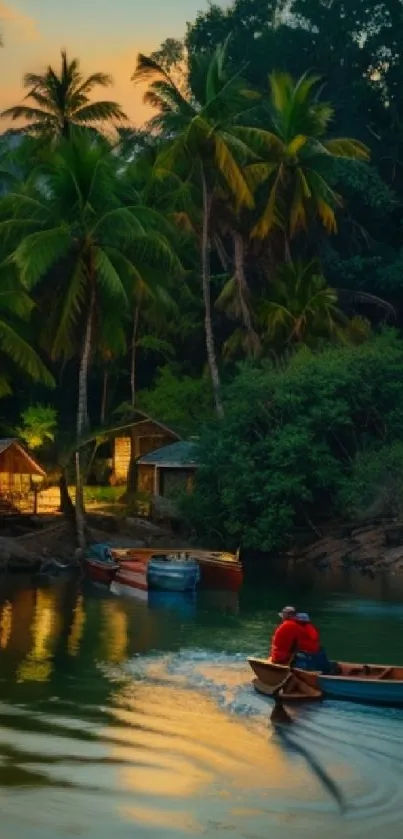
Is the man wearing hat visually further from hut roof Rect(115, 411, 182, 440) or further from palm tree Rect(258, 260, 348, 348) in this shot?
hut roof Rect(115, 411, 182, 440)

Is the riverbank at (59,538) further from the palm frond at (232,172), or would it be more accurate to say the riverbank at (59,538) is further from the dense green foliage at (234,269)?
the palm frond at (232,172)

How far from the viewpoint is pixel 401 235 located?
175 ft

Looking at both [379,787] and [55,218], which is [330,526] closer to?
[55,218]

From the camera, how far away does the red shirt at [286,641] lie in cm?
1911

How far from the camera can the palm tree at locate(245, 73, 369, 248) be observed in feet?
145

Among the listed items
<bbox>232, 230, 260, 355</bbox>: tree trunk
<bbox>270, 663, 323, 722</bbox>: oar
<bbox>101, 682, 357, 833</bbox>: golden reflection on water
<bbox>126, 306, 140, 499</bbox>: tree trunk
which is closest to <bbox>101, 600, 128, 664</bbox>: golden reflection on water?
<bbox>101, 682, 357, 833</bbox>: golden reflection on water

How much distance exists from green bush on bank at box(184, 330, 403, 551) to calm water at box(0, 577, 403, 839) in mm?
11071

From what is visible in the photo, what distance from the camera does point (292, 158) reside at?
4447 cm

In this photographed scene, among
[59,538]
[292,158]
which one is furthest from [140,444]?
[292,158]

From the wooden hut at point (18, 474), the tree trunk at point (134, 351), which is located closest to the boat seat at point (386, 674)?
the wooden hut at point (18, 474)

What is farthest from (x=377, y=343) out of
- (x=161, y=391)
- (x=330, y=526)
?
(x=161, y=391)

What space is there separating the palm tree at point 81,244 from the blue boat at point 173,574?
20.7ft

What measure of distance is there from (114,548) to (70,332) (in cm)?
743

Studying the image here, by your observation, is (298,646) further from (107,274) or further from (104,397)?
(104,397)
